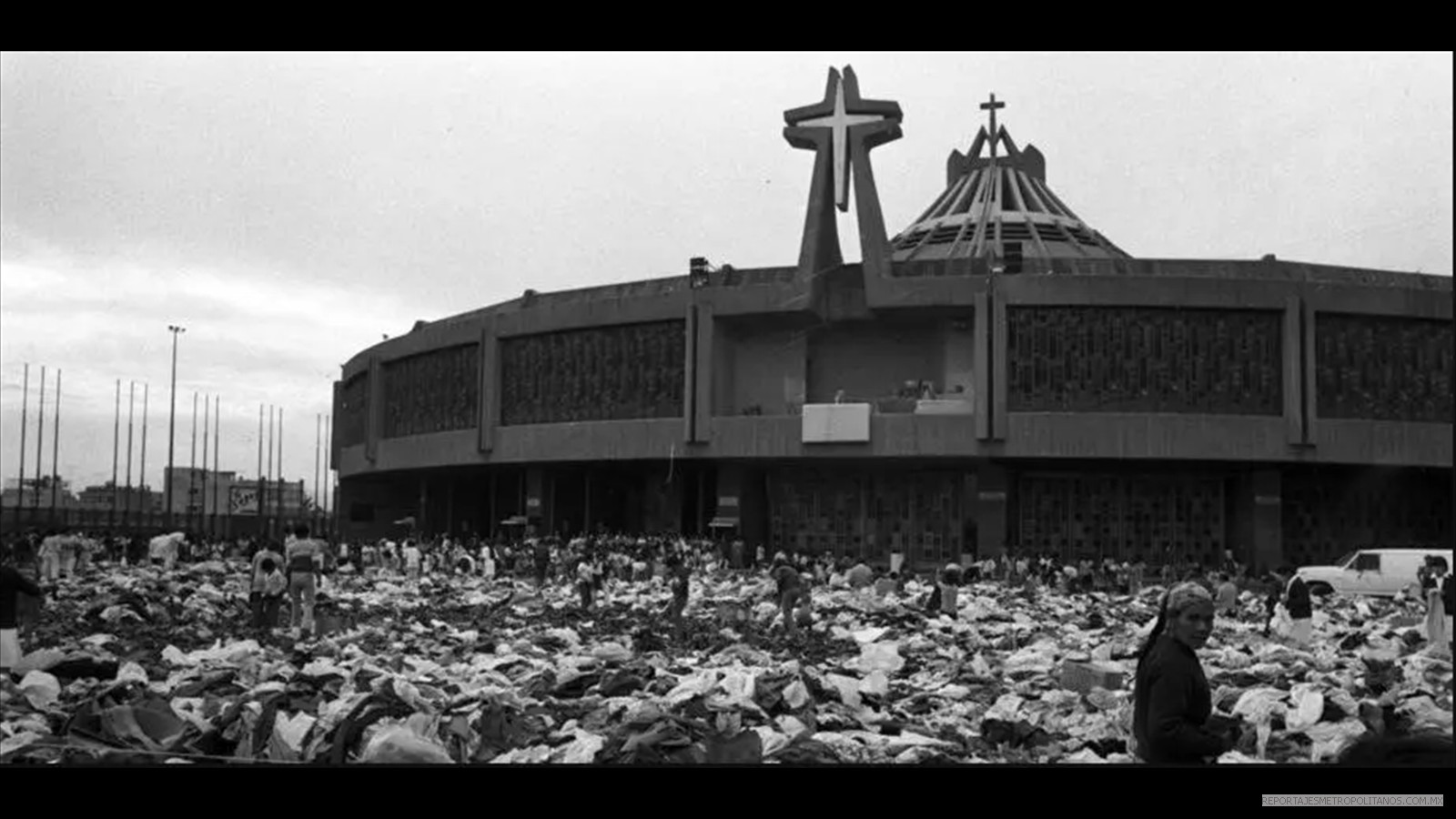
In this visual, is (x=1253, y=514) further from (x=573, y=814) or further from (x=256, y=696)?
(x=573, y=814)

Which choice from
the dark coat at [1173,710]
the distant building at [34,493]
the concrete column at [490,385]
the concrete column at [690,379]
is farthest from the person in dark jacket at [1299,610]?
the concrete column at [490,385]

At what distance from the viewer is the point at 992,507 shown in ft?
133

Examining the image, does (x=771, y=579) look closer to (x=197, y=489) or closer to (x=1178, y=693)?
(x=1178, y=693)

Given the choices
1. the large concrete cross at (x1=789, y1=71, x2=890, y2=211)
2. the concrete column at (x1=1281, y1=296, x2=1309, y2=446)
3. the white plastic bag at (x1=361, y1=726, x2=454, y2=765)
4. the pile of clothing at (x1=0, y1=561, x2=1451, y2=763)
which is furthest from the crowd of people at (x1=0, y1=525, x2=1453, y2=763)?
the large concrete cross at (x1=789, y1=71, x2=890, y2=211)

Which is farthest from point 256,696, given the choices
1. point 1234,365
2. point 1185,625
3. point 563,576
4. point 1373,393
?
point 1373,393

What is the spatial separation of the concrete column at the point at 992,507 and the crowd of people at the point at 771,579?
1987mm

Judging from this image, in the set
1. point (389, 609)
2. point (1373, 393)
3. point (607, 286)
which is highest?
point (607, 286)

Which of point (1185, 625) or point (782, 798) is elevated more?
point (1185, 625)

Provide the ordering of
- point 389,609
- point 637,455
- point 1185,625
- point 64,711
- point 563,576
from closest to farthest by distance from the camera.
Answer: point 1185,625
point 64,711
point 389,609
point 563,576
point 637,455

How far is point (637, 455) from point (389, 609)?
21.9 m

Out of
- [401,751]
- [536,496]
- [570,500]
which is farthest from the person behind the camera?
[570,500]

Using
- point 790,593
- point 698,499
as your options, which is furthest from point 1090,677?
point 698,499

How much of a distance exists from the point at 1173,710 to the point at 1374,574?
2542 cm

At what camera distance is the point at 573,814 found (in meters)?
4.59
